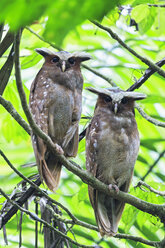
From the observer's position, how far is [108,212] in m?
3.43

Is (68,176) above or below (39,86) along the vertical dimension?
below

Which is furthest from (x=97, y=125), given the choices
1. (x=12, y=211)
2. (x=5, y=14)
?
(x=5, y=14)

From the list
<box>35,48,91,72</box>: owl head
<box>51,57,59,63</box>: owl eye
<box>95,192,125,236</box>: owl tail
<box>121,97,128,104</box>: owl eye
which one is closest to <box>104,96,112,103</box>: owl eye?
<box>121,97,128,104</box>: owl eye

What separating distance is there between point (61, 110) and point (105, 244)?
4.97ft

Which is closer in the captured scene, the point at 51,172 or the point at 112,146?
the point at 51,172

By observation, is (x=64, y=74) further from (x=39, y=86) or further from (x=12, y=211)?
(x=12, y=211)

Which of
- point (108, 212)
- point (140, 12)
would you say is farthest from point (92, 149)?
point (140, 12)

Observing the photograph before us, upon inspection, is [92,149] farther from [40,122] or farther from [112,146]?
[40,122]

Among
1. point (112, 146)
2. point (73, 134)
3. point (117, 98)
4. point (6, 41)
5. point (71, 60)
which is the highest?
point (6, 41)

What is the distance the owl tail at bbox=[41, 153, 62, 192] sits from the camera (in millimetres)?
2829

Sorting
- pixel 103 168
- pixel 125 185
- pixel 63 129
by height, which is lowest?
pixel 125 185

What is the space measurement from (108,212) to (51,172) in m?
0.74

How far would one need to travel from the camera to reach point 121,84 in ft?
14.3

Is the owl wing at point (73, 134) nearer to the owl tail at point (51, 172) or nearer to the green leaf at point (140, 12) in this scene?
the owl tail at point (51, 172)
